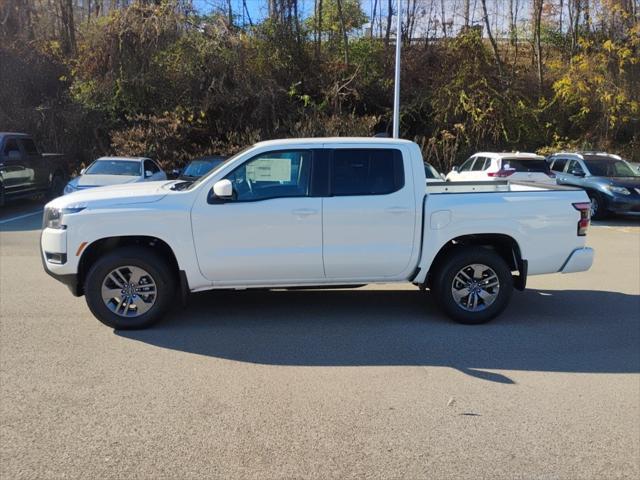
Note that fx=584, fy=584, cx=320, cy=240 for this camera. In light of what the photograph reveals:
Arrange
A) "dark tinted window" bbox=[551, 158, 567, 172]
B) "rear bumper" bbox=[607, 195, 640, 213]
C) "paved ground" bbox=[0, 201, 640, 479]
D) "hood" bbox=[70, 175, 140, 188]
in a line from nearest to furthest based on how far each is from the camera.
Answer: "paved ground" bbox=[0, 201, 640, 479] → "hood" bbox=[70, 175, 140, 188] → "rear bumper" bbox=[607, 195, 640, 213] → "dark tinted window" bbox=[551, 158, 567, 172]

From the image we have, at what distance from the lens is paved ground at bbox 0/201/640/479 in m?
3.40

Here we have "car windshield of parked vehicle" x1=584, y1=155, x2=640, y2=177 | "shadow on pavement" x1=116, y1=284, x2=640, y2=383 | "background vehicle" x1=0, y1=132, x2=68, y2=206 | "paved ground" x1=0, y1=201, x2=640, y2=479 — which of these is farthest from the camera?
"car windshield of parked vehicle" x1=584, y1=155, x2=640, y2=177

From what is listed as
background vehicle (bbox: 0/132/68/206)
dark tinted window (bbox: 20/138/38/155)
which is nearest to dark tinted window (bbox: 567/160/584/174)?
background vehicle (bbox: 0/132/68/206)

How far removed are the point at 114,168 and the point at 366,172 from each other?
10515 millimetres

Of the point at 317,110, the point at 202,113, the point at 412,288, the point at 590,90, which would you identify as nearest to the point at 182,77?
the point at 202,113

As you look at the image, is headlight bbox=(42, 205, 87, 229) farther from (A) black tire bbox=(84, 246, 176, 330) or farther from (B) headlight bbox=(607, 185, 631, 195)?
(B) headlight bbox=(607, 185, 631, 195)

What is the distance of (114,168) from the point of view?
14.8 meters

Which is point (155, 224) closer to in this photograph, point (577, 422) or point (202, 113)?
point (577, 422)

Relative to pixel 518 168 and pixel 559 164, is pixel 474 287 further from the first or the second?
pixel 559 164

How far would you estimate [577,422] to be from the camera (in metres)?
3.92

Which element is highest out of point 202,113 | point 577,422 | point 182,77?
point 182,77

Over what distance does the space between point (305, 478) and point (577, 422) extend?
6.38 ft

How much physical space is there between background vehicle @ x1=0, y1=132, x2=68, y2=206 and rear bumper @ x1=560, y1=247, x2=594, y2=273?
513 inches

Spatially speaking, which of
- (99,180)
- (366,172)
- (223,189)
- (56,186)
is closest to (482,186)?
(366,172)
